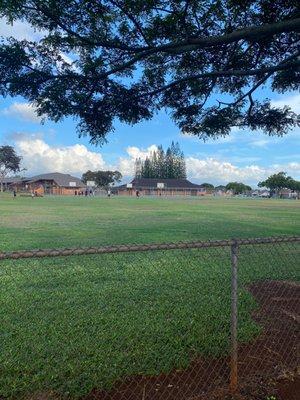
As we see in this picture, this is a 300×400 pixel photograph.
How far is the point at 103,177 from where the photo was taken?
483 ft

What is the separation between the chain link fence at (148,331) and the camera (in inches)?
151

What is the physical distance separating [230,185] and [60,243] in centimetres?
16063

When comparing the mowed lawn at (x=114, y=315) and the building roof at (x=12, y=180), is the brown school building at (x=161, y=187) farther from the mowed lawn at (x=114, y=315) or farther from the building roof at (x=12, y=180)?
the mowed lawn at (x=114, y=315)

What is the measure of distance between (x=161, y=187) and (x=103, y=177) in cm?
2630

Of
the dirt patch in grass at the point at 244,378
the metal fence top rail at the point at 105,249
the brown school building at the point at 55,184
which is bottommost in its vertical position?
the dirt patch in grass at the point at 244,378

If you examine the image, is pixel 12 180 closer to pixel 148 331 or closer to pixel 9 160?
pixel 9 160

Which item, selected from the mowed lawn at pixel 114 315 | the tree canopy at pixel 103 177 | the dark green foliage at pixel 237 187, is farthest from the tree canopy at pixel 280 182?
the mowed lawn at pixel 114 315

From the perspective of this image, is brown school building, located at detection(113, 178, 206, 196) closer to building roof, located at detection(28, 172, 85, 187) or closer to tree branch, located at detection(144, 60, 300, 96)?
building roof, located at detection(28, 172, 85, 187)

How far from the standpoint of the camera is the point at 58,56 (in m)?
5.32

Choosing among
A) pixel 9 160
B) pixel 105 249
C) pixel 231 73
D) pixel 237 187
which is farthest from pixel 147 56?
pixel 237 187

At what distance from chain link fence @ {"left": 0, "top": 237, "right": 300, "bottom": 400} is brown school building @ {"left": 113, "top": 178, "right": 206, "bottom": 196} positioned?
121 metres

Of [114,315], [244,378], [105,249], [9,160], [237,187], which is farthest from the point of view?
[237,187]

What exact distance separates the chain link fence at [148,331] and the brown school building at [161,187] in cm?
12133

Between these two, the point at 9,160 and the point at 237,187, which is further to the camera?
the point at 237,187
